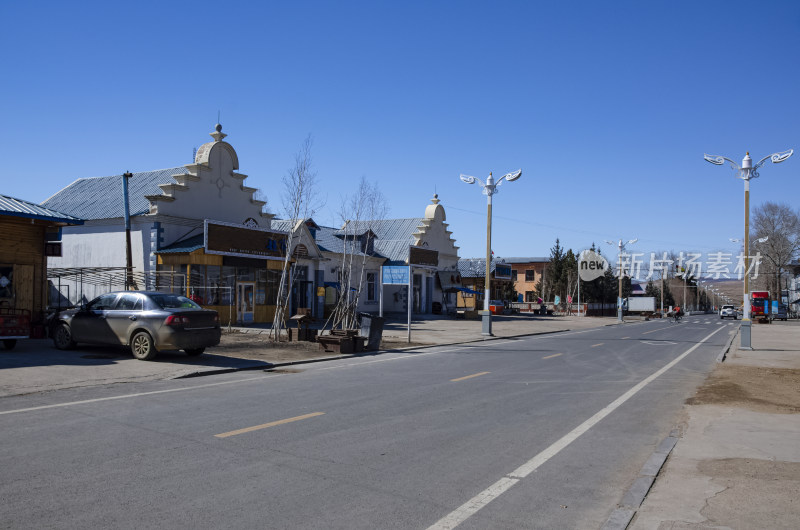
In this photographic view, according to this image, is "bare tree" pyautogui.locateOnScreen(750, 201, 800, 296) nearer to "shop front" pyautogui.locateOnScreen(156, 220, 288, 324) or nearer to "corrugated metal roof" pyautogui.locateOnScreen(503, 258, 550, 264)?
"corrugated metal roof" pyautogui.locateOnScreen(503, 258, 550, 264)

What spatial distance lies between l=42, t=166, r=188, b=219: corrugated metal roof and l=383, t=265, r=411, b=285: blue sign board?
1238cm

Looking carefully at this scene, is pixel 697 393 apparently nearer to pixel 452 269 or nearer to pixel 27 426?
pixel 27 426

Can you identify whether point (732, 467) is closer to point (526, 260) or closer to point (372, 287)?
point (372, 287)

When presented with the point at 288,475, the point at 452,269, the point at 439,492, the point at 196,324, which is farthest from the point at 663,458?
the point at 452,269

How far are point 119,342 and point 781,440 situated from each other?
1396 centimetres

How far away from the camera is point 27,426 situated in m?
7.81

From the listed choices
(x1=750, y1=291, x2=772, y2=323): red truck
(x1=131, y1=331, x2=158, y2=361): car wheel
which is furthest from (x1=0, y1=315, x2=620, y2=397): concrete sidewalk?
(x1=750, y1=291, x2=772, y2=323): red truck

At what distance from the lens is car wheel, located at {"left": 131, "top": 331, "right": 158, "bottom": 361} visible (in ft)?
48.2

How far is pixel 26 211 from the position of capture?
17609 millimetres

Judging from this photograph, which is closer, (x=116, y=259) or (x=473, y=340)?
(x=473, y=340)

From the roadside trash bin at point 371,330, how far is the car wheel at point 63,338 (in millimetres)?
8526

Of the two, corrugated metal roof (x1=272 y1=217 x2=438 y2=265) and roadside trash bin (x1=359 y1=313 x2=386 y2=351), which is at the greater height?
corrugated metal roof (x1=272 y1=217 x2=438 y2=265)

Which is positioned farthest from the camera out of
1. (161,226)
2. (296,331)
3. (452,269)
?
(452,269)

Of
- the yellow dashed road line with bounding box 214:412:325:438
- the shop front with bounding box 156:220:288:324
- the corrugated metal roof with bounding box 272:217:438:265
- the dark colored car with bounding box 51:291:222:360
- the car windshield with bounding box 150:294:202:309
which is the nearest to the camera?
the yellow dashed road line with bounding box 214:412:325:438
